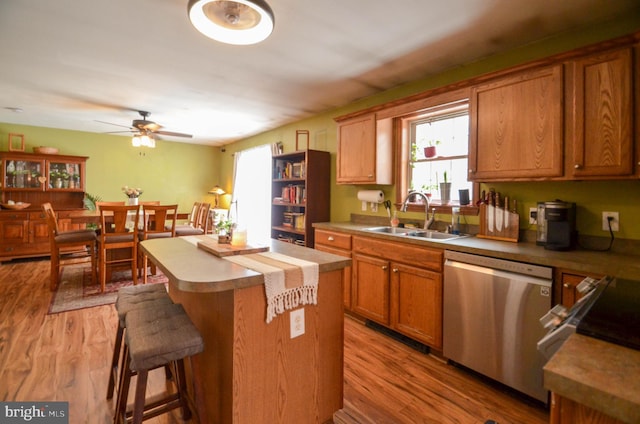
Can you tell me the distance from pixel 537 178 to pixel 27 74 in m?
4.64

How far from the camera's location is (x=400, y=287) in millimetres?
2592

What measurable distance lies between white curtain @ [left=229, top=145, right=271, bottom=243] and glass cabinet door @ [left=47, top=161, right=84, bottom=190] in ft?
8.99

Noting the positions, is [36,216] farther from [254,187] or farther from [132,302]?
[132,302]

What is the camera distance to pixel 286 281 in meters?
1.47

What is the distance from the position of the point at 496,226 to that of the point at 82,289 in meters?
4.60

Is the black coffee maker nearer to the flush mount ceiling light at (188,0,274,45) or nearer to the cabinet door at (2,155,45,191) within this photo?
the flush mount ceiling light at (188,0,274,45)

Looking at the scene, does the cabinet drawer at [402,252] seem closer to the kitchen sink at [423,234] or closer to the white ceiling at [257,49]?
the kitchen sink at [423,234]

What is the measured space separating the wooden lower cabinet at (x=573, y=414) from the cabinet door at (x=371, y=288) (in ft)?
6.80

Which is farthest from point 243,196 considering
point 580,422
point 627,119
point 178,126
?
point 580,422

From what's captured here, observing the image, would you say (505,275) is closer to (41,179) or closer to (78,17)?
(78,17)

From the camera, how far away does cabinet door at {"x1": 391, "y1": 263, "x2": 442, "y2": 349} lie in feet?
7.66

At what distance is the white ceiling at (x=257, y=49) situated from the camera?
6.54ft

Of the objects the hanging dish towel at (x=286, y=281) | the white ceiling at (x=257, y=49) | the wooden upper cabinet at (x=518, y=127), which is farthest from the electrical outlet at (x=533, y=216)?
the hanging dish towel at (x=286, y=281)

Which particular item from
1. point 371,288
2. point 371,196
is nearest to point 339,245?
point 371,288
